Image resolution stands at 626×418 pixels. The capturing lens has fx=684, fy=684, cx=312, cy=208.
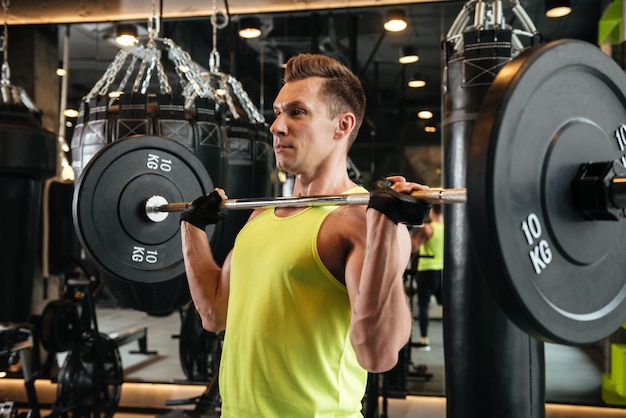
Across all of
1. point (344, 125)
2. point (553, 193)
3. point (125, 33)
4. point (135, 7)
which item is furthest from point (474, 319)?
point (125, 33)

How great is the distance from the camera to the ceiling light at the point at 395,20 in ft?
16.6

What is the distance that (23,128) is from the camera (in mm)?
3896

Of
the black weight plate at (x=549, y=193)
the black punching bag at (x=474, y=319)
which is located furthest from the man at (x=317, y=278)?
the black punching bag at (x=474, y=319)

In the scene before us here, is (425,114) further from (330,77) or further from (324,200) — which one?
(324,200)

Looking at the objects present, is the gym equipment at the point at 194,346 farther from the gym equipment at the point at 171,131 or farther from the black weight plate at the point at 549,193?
the black weight plate at the point at 549,193

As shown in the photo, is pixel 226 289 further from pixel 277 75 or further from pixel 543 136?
pixel 277 75

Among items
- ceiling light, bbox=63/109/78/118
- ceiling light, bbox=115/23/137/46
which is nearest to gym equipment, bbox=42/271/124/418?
ceiling light, bbox=63/109/78/118

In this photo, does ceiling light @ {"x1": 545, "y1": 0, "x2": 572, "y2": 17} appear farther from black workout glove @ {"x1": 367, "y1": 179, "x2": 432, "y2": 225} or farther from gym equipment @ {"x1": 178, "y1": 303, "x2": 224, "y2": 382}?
black workout glove @ {"x1": 367, "y1": 179, "x2": 432, "y2": 225}

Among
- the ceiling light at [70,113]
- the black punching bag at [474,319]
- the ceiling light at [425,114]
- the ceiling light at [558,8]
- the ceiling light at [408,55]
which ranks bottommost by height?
the black punching bag at [474,319]

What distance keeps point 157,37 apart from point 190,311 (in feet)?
8.37

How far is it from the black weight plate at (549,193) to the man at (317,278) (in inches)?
11.6

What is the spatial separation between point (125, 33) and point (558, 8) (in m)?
3.30

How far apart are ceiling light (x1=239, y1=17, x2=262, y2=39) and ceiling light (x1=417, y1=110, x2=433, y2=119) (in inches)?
55.5

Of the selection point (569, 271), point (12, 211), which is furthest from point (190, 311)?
point (569, 271)
